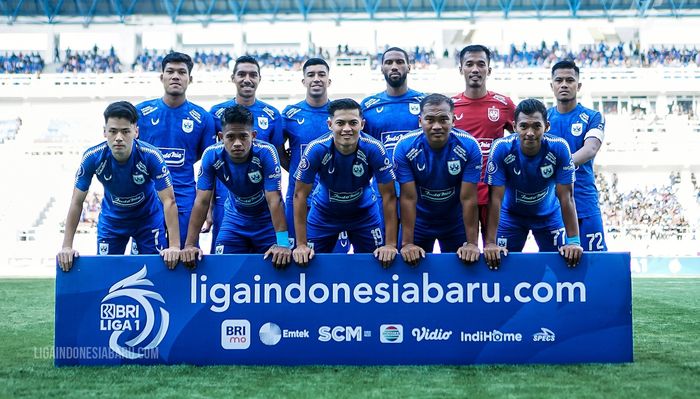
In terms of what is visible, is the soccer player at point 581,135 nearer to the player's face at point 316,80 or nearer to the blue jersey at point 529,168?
the blue jersey at point 529,168

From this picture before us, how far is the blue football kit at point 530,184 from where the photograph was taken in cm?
638

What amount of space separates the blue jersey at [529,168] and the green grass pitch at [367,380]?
144 centimetres

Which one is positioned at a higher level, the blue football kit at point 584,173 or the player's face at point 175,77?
the player's face at point 175,77

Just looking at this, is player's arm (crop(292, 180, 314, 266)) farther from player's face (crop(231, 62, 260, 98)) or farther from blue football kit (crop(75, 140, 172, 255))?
player's face (crop(231, 62, 260, 98))

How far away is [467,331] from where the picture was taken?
5.81m

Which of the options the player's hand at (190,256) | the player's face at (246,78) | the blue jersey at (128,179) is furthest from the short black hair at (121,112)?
the player's face at (246,78)

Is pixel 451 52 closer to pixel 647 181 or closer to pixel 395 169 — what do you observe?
pixel 647 181

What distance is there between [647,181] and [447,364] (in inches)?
1205

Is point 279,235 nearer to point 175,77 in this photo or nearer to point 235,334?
point 235,334

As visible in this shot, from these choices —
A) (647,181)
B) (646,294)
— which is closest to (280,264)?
(646,294)

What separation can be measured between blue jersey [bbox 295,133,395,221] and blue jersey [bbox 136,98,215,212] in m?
1.49

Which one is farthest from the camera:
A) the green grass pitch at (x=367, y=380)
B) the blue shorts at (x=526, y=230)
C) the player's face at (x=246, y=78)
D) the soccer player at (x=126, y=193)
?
the player's face at (x=246, y=78)

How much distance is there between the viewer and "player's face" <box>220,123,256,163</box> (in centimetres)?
631

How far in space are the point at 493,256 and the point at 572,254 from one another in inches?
21.3
